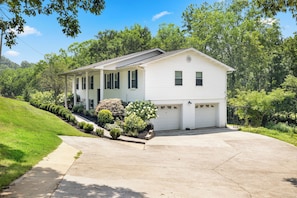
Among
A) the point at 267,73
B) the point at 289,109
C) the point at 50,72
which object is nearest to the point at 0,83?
the point at 50,72

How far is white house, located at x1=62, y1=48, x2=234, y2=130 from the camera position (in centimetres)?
2105

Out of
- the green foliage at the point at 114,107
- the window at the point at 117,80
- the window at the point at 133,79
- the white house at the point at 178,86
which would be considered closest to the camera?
the green foliage at the point at 114,107

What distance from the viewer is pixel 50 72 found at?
1497 inches

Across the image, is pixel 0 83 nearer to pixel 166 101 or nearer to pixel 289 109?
pixel 166 101

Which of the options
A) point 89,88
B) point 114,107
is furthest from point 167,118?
point 89,88

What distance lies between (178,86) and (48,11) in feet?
48.1

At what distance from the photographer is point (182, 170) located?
397 inches

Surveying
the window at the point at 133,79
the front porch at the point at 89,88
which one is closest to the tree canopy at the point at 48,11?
the window at the point at 133,79

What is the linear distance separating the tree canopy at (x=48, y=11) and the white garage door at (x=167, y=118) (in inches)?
538

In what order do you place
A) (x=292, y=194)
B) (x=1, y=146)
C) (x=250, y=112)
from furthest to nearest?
(x=250, y=112) < (x=1, y=146) < (x=292, y=194)

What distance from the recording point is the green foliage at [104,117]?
1994 centimetres

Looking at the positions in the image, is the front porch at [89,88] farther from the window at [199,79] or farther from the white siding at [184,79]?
the window at [199,79]

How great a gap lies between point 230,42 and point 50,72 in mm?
25534

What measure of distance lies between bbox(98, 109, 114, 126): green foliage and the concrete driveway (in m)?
4.49
